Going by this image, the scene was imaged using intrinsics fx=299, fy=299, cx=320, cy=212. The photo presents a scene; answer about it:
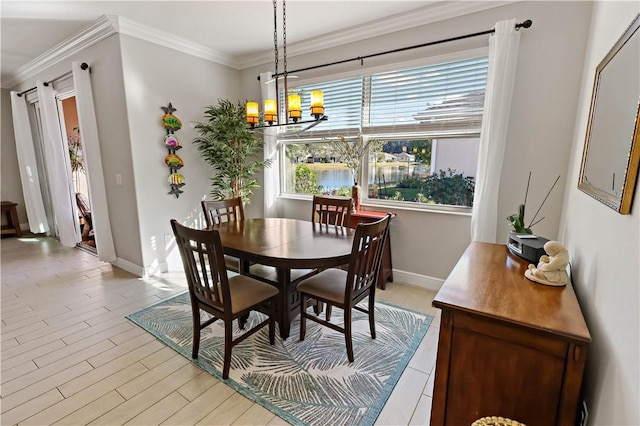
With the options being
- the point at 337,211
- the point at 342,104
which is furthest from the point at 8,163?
the point at 337,211

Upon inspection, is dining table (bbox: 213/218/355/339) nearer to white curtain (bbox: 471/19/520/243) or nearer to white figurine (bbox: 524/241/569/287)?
white figurine (bbox: 524/241/569/287)

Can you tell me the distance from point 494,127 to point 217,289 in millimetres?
2481

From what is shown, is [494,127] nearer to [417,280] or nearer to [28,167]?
[417,280]

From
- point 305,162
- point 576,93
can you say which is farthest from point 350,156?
point 576,93

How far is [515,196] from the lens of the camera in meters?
2.60

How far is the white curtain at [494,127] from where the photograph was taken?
240 cm

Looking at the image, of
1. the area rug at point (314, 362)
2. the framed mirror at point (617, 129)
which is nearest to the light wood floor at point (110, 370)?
the area rug at point (314, 362)

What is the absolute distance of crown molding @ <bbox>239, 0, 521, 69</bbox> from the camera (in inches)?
101

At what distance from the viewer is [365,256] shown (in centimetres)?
196

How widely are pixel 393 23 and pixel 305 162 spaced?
1827 millimetres

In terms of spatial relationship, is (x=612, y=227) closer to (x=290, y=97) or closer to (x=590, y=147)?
(x=590, y=147)

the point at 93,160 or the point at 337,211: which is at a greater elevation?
the point at 93,160

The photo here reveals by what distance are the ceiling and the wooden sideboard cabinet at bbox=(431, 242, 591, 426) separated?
2.56m

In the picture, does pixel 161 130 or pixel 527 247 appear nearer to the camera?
pixel 527 247
